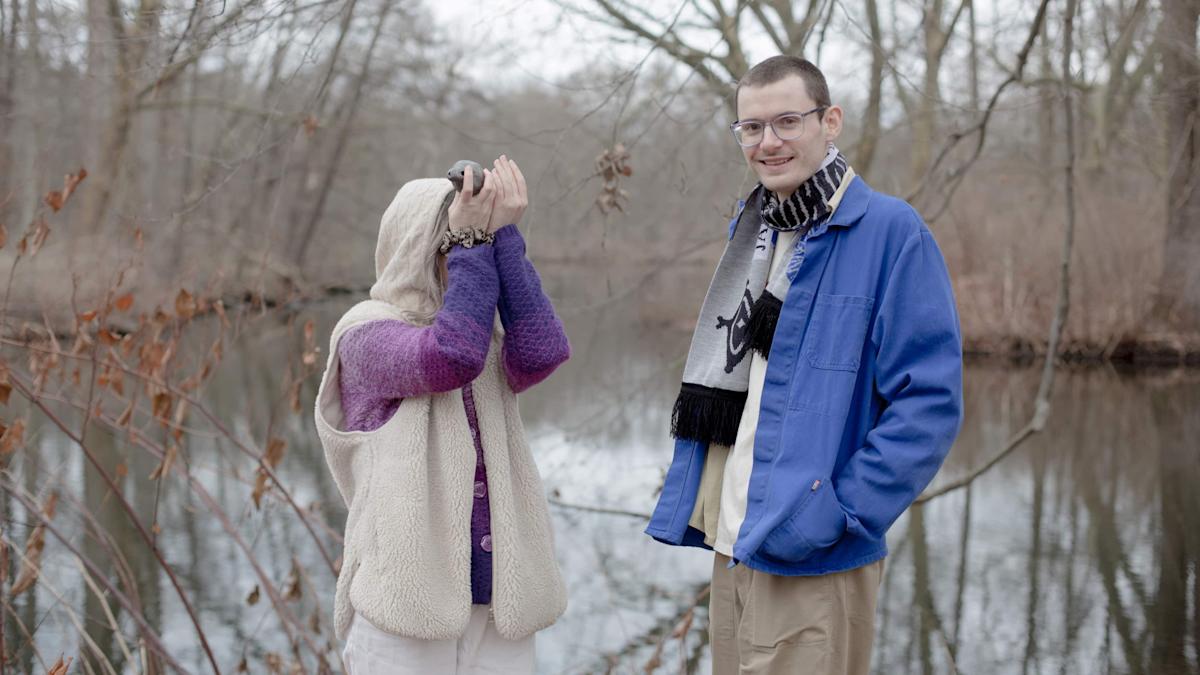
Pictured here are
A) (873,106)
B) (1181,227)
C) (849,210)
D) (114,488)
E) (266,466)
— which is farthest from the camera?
(1181,227)

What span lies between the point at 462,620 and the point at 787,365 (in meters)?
0.75

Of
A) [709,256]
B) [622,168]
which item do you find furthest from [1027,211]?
[622,168]

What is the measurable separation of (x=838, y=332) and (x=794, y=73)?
48 cm

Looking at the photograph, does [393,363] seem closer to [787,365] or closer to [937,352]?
[787,365]

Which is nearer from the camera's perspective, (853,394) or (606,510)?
(853,394)

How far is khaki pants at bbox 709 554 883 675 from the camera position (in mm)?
2109

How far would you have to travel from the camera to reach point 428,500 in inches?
85.5

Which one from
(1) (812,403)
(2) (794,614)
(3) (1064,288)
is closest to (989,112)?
(3) (1064,288)

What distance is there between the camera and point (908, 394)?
2047mm

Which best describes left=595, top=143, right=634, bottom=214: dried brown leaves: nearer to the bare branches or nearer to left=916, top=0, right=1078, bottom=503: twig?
the bare branches

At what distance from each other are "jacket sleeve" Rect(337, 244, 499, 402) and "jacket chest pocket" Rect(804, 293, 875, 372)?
23.3 inches

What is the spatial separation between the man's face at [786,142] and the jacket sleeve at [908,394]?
0.82 ft

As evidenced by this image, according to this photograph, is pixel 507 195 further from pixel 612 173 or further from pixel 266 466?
pixel 266 466

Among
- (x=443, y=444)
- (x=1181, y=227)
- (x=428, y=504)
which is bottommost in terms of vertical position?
(x=428, y=504)
